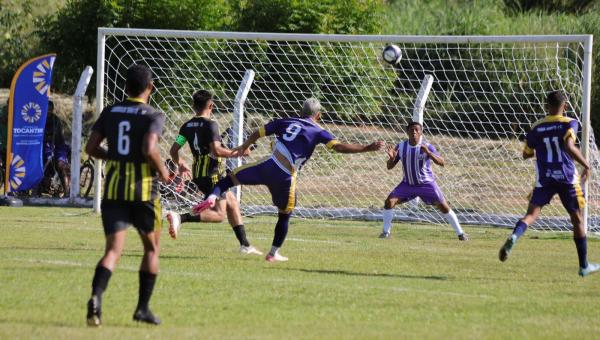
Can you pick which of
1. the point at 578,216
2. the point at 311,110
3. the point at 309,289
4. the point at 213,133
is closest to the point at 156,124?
the point at 309,289

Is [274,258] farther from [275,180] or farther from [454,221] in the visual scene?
[454,221]

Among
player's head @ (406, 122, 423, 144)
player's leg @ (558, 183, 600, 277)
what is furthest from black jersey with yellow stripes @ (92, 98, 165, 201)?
player's head @ (406, 122, 423, 144)

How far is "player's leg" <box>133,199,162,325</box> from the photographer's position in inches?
325

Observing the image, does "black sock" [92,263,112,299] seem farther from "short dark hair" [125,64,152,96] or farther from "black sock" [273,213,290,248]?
"black sock" [273,213,290,248]

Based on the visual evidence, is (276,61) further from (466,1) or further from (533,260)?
(466,1)

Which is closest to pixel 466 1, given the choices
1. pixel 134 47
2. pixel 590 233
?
pixel 134 47

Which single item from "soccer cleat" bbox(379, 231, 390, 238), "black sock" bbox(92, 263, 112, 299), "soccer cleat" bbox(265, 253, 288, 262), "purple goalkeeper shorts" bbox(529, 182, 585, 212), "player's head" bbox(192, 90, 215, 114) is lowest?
"soccer cleat" bbox(379, 231, 390, 238)

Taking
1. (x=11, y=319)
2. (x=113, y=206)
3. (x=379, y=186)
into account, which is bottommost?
(x=379, y=186)

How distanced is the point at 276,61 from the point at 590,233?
7230 millimetres

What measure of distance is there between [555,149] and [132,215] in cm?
523

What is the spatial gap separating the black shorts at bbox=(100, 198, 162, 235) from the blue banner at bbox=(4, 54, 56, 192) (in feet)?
41.3

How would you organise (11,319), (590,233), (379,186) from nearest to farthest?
(11,319), (590,233), (379,186)

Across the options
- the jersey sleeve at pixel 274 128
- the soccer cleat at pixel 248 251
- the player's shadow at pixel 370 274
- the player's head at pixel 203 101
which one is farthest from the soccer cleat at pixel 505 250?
the player's head at pixel 203 101

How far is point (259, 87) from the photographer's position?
22172 mm
